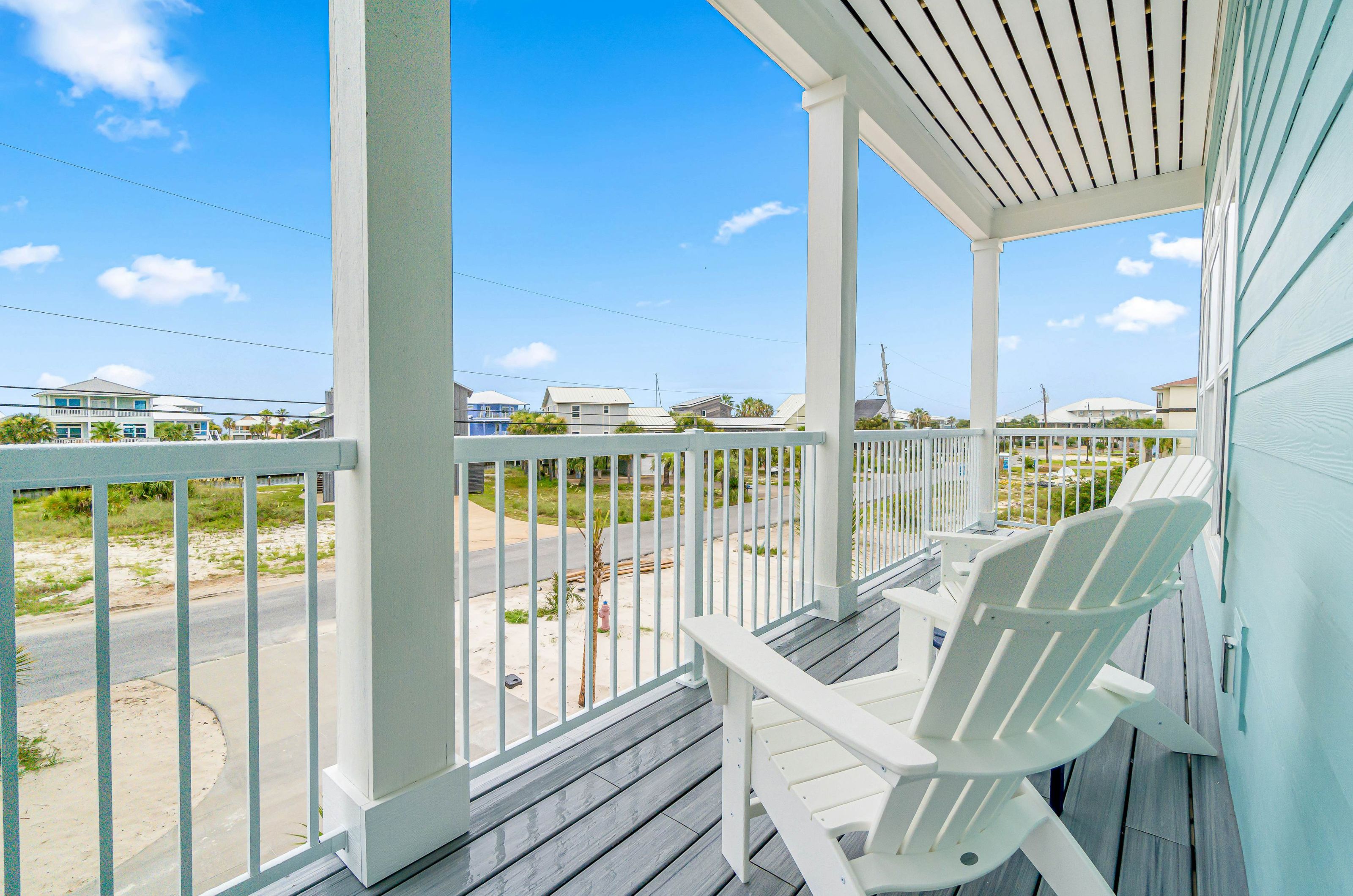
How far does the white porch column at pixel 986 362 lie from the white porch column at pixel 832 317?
2.81 metres

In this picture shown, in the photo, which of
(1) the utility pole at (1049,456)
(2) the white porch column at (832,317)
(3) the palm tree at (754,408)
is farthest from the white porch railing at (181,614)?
(1) the utility pole at (1049,456)

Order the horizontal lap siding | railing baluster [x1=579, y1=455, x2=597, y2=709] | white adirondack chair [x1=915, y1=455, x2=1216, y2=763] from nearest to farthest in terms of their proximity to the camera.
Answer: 1. the horizontal lap siding
2. white adirondack chair [x1=915, y1=455, x2=1216, y2=763]
3. railing baluster [x1=579, y1=455, x2=597, y2=709]

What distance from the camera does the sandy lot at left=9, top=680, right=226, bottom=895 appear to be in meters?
1.00

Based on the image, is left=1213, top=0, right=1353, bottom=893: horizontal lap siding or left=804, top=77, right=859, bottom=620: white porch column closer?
left=1213, top=0, right=1353, bottom=893: horizontal lap siding

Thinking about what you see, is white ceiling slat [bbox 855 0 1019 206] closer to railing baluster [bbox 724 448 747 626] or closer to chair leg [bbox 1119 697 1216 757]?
railing baluster [bbox 724 448 747 626]

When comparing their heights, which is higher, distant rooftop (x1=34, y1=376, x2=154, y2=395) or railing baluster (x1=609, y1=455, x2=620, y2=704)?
distant rooftop (x1=34, y1=376, x2=154, y2=395)

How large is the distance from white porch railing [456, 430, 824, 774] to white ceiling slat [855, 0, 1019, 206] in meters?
2.04

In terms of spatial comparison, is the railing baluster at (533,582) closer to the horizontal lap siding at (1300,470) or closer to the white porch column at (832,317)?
the horizontal lap siding at (1300,470)

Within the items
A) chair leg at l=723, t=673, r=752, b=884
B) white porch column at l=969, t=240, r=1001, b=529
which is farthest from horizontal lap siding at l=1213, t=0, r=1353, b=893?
white porch column at l=969, t=240, r=1001, b=529

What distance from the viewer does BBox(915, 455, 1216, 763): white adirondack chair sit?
1481 mm

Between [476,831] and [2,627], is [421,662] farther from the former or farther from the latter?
[2,627]

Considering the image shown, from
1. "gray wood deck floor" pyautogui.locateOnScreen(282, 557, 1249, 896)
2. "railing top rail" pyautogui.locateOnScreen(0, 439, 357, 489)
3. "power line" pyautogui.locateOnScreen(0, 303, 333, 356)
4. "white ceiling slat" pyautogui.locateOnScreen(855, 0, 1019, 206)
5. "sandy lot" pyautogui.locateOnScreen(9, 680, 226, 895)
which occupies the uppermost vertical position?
"white ceiling slat" pyautogui.locateOnScreen(855, 0, 1019, 206)

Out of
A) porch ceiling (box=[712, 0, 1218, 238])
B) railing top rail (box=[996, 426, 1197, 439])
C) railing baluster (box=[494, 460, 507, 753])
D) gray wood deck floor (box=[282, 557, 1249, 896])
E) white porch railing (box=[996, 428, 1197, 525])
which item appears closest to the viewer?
gray wood deck floor (box=[282, 557, 1249, 896])

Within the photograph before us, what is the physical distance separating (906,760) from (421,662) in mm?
1050
